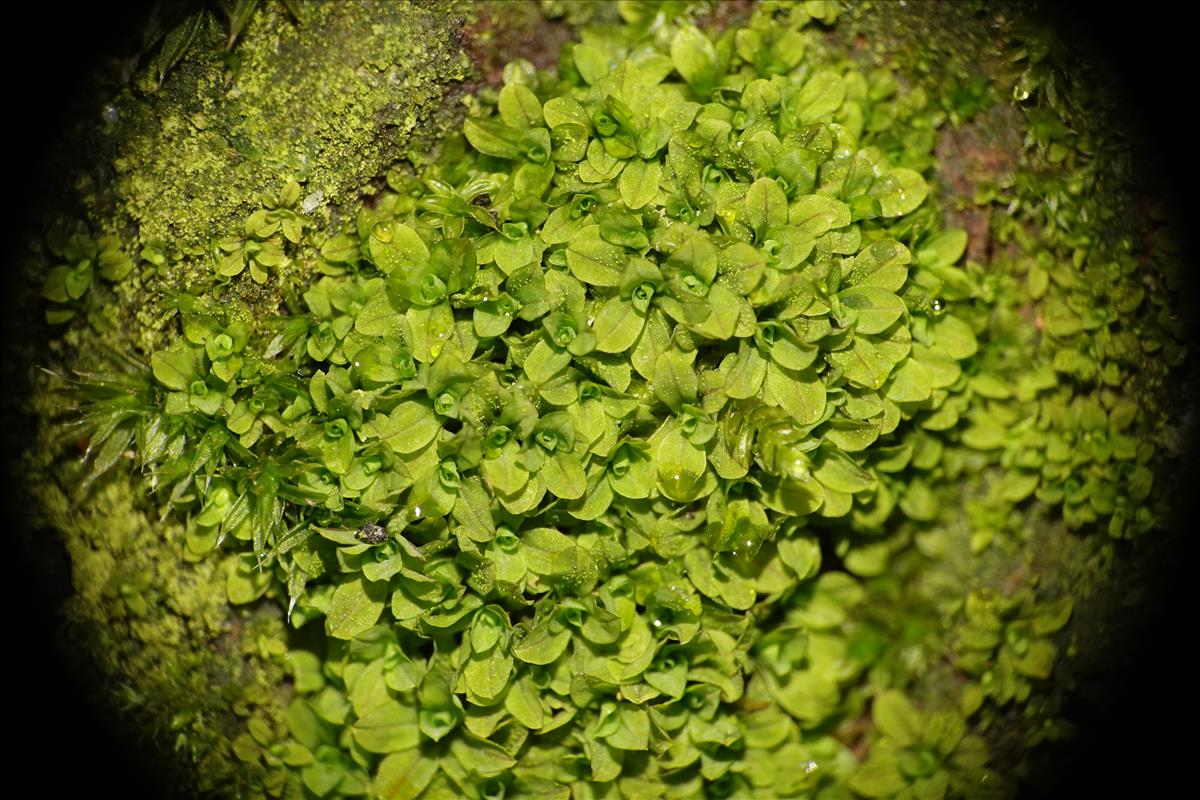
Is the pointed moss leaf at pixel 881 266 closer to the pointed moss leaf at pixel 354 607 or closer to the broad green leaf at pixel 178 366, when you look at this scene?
the pointed moss leaf at pixel 354 607

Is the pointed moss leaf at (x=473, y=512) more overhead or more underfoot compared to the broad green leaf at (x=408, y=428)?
more underfoot

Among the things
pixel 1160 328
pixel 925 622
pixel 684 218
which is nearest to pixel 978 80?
pixel 1160 328

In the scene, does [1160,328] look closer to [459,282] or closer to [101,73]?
[459,282]

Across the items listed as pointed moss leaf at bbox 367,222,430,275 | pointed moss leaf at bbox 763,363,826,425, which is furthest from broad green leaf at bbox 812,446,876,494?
pointed moss leaf at bbox 367,222,430,275

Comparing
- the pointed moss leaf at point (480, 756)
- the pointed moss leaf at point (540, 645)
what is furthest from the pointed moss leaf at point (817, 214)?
the pointed moss leaf at point (480, 756)

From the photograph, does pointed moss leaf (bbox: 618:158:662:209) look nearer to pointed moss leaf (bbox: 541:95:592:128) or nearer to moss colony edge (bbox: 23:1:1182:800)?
moss colony edge (bbox: 23:1:1182:800)

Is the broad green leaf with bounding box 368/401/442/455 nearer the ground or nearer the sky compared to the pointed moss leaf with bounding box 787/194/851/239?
nearer the ground

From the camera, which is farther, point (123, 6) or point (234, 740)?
point (234, 740)
